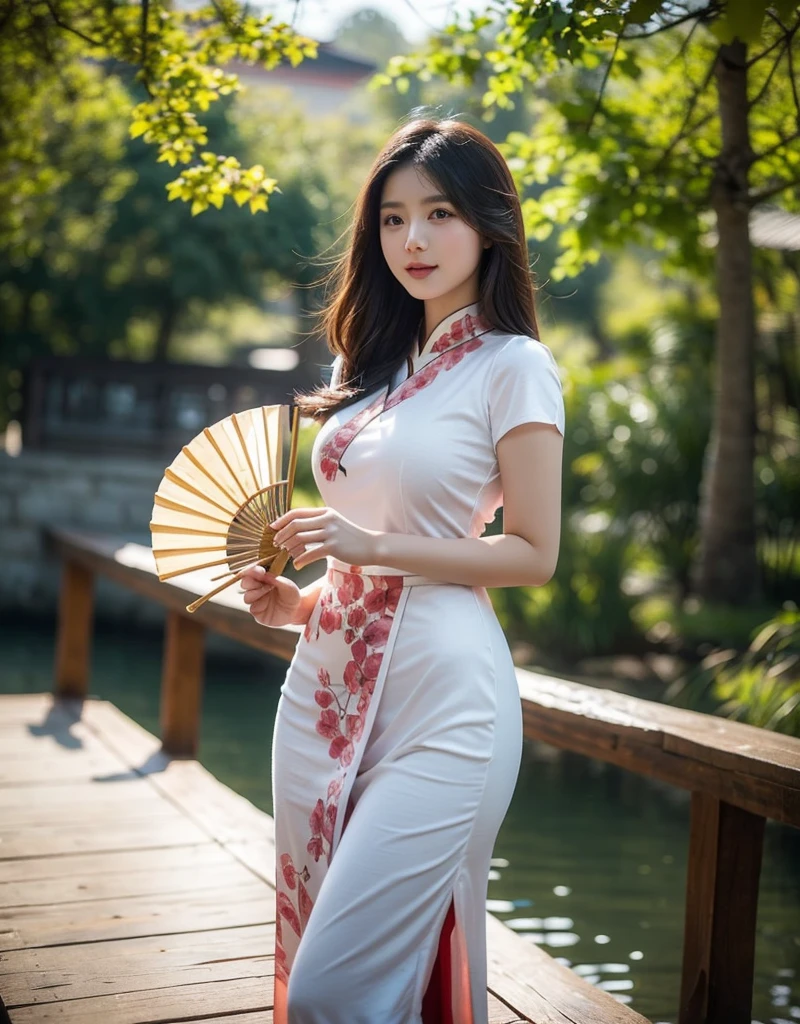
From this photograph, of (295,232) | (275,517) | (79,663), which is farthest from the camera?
(295,232)

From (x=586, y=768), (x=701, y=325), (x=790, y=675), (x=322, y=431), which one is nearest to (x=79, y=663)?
(x=586, y=768)

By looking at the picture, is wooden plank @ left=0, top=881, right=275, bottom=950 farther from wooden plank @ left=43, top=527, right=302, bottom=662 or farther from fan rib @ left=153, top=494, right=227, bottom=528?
fan rib @ left=153, top=494, right=227, bottom=528

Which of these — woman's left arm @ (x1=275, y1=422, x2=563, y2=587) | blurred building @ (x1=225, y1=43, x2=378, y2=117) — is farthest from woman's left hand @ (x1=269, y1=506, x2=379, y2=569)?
blurred building @ (x1=225, y1=43, x2=378, y2=117)

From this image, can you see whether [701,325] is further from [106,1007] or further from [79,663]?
[106,1007]

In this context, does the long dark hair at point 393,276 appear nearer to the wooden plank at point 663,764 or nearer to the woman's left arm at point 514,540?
the woman's left arm at point 514,540

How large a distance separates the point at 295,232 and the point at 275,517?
29.2ft

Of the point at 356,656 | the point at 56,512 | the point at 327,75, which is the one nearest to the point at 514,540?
the point at 356,656

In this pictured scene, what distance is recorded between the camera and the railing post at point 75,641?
5.16m

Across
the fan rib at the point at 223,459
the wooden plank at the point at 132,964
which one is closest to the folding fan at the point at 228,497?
the fan rib at the point at 223,459

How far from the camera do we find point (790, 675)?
4.09 m

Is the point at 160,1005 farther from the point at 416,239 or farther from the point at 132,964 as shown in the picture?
the point at 416,239

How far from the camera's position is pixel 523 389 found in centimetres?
177

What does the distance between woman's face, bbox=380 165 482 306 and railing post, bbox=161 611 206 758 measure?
2.40 metres

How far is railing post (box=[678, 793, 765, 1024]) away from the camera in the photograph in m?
2.18
